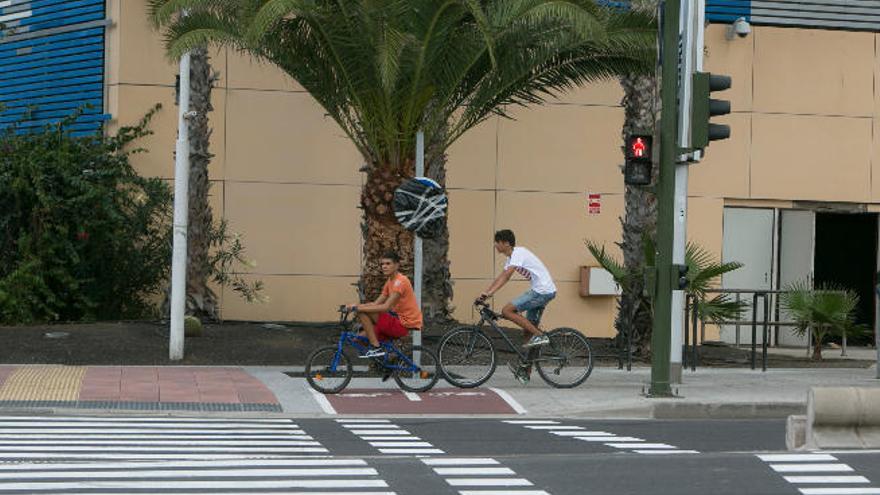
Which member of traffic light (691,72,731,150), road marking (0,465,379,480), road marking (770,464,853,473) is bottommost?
road marking (0,465,379,480)

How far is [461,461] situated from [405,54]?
306 inches

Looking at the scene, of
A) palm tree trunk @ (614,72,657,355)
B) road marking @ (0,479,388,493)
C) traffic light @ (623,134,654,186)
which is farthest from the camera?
palm tree trunk @ (614,72,657,355)

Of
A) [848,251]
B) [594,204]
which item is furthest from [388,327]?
[848,251]

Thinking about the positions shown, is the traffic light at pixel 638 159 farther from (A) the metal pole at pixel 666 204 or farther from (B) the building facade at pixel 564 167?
(B) the building facade at pixel 564 167

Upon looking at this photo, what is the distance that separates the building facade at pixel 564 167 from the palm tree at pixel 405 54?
573cm

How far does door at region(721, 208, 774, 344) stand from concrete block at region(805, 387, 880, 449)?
46.4 feet

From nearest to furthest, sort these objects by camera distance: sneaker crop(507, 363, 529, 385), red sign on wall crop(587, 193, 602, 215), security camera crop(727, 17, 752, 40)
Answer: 1. sneaker crop(507, 363, 529, 385)
2. security camera crop(727, 17, 752, 40)
3. red sign on wall crop(587, 193, 602, 215)

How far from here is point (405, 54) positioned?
59.2ft

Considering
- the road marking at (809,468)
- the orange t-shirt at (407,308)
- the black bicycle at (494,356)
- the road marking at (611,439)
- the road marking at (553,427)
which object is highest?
the orange t-shirt at (407,308)

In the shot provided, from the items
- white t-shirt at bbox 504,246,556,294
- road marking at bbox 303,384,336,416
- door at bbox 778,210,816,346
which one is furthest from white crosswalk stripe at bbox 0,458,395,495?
door at bbox 778,210,816,346

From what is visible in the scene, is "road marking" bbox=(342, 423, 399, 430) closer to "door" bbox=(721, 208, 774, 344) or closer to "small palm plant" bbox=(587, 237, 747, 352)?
"small palm plant" bbox=(587, 237, 747, 352)

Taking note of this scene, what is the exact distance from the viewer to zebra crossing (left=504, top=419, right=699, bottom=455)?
41.9 ft

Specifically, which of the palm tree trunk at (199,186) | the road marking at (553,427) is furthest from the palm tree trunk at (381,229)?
the road marking at (553,427)

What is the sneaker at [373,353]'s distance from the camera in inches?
674
